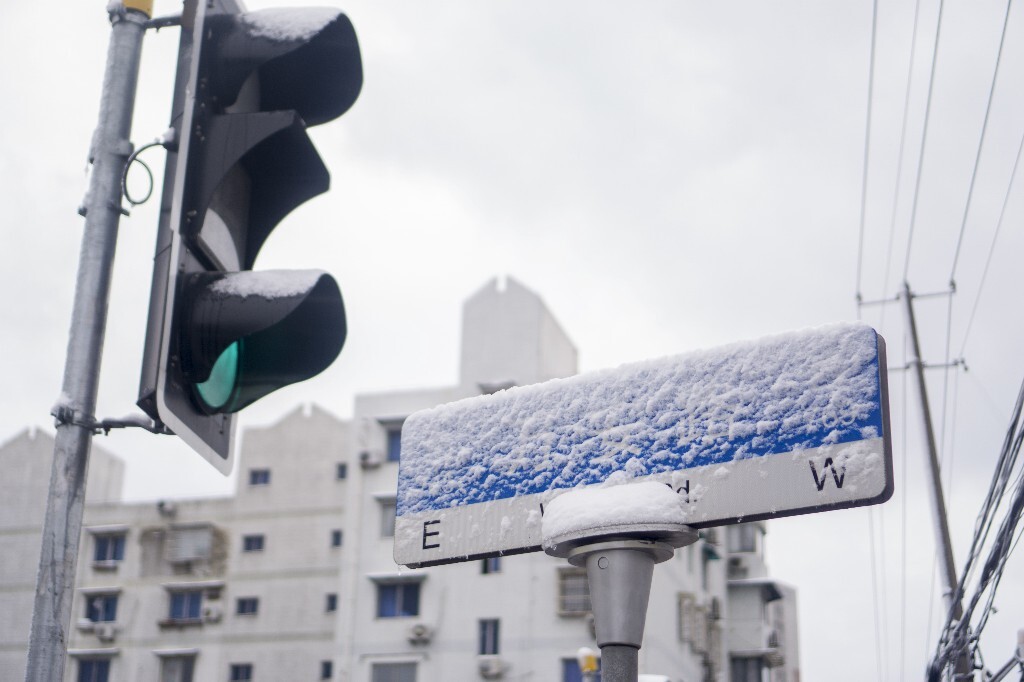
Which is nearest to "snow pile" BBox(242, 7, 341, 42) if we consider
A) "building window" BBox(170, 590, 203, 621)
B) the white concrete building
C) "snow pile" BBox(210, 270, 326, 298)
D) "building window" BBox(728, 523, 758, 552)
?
"snow pile" BBox(210, 270, 326, 298)

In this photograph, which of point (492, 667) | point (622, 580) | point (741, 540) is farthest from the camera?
point (741, 540)

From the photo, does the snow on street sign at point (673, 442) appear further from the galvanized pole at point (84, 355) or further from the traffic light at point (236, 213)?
the galvanized pole at point (84, 355)

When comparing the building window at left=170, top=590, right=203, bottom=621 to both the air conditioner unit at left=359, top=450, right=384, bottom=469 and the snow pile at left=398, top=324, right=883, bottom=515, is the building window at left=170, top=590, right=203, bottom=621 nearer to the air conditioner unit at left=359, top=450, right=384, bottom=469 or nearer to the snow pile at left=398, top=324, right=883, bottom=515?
the air conditioner unit at left=359, top=450, right=384, bottom=469

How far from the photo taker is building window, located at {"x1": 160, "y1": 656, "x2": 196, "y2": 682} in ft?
129

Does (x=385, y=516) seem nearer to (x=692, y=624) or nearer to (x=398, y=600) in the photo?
(x=398, y=600)

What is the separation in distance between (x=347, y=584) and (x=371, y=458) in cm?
359

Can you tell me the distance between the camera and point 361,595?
1409 inches

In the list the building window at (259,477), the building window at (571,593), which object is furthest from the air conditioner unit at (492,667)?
the building window at (259,477)

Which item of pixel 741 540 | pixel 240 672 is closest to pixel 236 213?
pixel 240 672

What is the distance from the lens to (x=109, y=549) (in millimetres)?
41062

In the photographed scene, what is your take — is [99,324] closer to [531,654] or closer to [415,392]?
[531,654]

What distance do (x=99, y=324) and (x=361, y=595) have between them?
110 feet

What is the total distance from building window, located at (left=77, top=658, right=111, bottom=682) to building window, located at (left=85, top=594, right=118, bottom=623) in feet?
4.18

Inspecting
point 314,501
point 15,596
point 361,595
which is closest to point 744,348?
point 361,595
